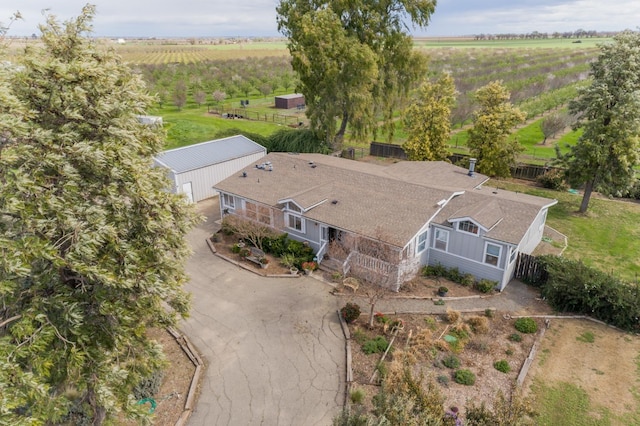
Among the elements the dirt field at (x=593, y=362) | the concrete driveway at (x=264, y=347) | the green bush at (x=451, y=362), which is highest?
the green bush at (x=451, y=362)

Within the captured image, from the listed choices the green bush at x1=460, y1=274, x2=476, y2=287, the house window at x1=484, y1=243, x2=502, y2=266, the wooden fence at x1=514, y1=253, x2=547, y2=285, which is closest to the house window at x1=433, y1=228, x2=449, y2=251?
the green bush at x1=460, y1=274, x2=476, y2=287

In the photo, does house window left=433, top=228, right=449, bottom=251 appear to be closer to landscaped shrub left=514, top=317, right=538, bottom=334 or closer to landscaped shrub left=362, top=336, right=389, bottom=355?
landscaped shrub left=514, top=317, right=538, bottom=334

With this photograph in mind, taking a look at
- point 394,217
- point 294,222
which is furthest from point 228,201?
Result: point 394,217

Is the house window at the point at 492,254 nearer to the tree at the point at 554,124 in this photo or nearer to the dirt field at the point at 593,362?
the dirt field at the point at 593,362

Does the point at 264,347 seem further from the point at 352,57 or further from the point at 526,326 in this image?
the point at 352,57

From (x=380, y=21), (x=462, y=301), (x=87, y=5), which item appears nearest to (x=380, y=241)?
(x=462, y=301)

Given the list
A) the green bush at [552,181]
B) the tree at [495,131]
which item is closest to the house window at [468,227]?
the tree at [495,131]
